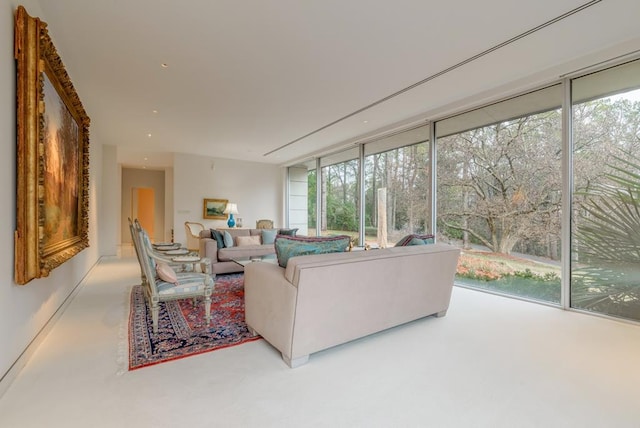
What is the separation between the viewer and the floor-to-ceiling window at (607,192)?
9.60 ft

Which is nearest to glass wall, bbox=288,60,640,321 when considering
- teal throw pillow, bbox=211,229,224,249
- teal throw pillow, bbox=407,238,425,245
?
teal throw pillow, bbox=407,238,425,245

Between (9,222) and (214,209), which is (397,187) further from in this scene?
(214,209)

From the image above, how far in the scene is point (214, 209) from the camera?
26.3 ft

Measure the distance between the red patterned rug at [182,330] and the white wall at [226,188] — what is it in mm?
4399

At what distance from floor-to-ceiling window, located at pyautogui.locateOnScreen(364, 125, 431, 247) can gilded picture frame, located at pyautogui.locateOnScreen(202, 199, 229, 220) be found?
168 inches

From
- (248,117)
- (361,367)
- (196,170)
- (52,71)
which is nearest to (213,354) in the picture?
(361,367)

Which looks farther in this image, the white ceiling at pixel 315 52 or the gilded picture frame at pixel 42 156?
the white ceiling at pixel 315 52

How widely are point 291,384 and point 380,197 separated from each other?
14.6ft

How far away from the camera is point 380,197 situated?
5.78 meters

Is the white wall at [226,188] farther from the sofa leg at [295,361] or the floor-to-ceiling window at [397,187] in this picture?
the sofa leg at [295,361]

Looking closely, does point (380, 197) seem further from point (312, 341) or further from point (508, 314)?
point (312, 341)

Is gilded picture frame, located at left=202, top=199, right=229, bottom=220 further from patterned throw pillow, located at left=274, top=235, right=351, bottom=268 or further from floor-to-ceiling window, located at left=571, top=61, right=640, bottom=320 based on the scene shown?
floor-to-ceiling window, located at left=571, top=61, right=640, bottom=320

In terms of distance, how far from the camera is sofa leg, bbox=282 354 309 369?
6.58 feet

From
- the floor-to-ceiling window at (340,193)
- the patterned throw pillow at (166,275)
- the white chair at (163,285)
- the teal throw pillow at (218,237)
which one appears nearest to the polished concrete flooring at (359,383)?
the white chair at (163,285)
